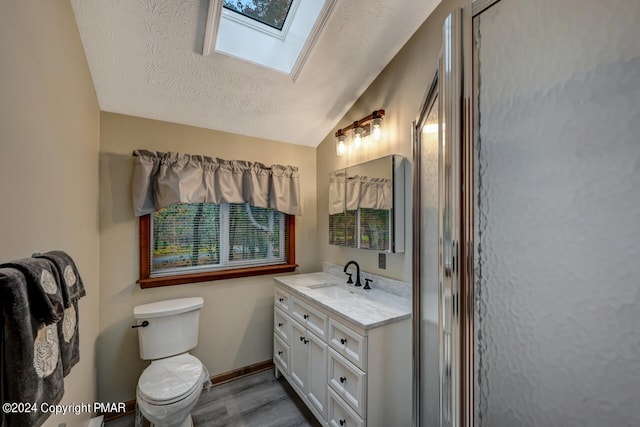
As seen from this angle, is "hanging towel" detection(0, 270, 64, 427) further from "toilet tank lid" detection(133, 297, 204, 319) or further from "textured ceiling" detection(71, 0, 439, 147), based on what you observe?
"textured ceiling" detection(71, 0, 439, 147)

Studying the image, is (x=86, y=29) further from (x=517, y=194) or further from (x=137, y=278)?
(x=517, y=194)

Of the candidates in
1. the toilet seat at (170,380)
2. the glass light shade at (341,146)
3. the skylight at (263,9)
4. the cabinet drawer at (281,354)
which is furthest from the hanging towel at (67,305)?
the glass light shade at (341,146)

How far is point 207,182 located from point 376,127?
1.43m

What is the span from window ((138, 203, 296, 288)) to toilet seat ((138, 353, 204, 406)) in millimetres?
575

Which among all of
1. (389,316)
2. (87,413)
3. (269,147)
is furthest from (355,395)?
(269,147)

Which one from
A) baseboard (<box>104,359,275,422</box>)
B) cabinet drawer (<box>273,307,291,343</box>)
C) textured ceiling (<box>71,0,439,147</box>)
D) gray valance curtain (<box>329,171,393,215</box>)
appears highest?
textured ceiling (<box>71,0,439,147</box>)

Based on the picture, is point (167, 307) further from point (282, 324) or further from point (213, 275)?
point (282, 324)

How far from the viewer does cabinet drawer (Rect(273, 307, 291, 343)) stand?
2.05 m

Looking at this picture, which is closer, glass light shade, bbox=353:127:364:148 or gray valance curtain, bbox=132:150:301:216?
gray valance curtain, bbox=132:150:301:216

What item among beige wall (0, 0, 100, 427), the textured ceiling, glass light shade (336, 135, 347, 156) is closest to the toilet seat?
beige wall (0, 0, 100, 427)

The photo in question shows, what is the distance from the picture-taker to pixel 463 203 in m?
0.58

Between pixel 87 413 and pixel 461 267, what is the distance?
2208mm

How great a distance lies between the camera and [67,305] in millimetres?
850


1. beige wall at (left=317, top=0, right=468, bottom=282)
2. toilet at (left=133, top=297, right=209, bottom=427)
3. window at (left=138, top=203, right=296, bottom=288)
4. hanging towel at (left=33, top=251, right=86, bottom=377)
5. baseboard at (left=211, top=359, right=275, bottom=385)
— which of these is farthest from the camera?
baseboard at (left=211, top=359, right=275, bottom=385)
